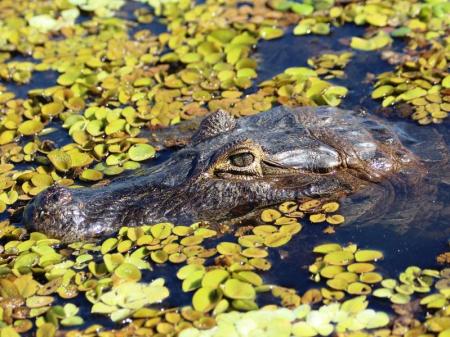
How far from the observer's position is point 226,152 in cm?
641

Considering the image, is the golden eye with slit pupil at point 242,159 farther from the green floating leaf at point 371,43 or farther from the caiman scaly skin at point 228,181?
the green floating leaf at point 371,43

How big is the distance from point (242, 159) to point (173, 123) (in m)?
1.95

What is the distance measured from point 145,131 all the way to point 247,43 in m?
1.94

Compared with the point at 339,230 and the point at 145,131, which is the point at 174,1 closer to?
the point at 145,131

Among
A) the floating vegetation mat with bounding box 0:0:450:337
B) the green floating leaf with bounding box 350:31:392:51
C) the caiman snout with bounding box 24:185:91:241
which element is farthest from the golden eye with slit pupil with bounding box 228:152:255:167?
the green floating leaf with bounding box 350:31:392:51

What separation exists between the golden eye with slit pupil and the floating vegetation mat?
433mm

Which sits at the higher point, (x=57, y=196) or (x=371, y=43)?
(x=371, y=43)

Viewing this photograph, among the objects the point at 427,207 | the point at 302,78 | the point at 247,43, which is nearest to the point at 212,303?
the point at 427,207

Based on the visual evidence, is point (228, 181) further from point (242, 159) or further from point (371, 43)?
point (371, 43)

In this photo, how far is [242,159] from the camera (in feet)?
21.2

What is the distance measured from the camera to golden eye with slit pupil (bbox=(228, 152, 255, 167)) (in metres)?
6.44

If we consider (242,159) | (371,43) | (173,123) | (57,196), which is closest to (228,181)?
(242,159)

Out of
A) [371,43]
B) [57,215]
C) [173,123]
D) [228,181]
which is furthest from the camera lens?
[371,43]

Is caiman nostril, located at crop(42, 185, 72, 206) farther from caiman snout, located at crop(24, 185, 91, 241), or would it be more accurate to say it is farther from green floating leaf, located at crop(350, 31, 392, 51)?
green floating leaf, located at crop(350, 31, 392, 51)
